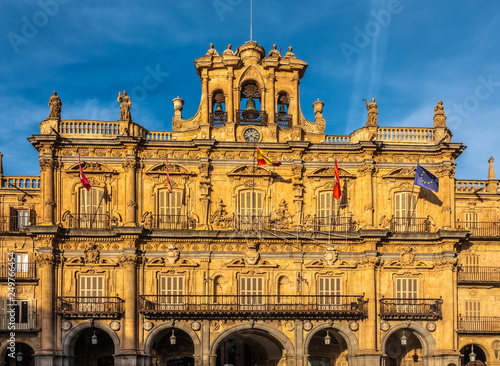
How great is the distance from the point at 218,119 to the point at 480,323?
80.0 ft

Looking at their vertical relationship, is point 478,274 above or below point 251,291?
above

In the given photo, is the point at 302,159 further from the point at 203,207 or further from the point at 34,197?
the point at 34,197

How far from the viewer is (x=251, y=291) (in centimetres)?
4903

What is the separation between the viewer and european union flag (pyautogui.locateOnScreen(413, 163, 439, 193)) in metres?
48.3

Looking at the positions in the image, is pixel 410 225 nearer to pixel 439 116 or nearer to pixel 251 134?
pixel 439 116

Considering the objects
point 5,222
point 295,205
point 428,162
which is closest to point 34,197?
point 5,222

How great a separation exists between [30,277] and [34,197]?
20.4 feet

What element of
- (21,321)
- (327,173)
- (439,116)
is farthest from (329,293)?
(21,321)

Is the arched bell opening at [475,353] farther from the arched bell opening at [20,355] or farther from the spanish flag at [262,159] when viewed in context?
the arched bell opening at [20,355]

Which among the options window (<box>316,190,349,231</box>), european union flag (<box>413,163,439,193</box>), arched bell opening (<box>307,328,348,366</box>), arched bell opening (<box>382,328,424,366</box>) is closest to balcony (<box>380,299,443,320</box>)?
arched bell opening (<box>382,328,424,366</box>)

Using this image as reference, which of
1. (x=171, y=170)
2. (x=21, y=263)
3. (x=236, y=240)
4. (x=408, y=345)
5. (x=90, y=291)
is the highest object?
(x=171, y=170)

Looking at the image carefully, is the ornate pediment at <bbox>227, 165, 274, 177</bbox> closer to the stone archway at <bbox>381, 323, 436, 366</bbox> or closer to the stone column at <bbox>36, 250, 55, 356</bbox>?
the stone column at <bbox>36, 250, 55, 356</bbox>

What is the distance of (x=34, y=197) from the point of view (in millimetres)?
52750

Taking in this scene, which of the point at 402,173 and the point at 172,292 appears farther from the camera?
the point at 402,173
